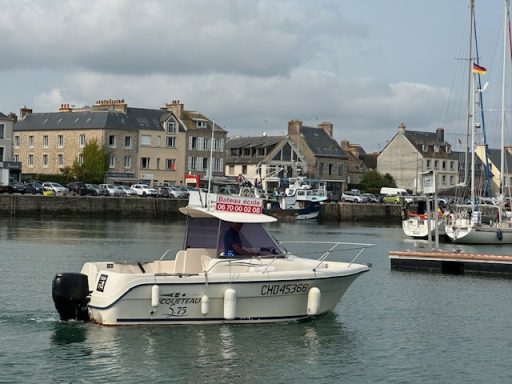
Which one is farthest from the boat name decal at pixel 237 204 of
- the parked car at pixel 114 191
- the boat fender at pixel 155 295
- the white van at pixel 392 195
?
the white van at pixel 392 195

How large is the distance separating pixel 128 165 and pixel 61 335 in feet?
267

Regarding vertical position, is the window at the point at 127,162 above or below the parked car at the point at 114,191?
above

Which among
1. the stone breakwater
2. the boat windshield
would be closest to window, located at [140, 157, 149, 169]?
the stone breakwater

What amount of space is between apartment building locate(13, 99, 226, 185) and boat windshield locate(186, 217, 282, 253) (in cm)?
7607

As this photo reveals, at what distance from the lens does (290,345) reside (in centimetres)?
2180

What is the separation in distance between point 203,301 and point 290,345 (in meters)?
2.23

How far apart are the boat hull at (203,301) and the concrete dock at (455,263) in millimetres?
15383

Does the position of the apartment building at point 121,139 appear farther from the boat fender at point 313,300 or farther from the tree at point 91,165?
the boat fender at point 313,300

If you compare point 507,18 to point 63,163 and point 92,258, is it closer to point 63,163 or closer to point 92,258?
point 92,258

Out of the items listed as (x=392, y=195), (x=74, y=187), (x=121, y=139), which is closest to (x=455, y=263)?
(x=74, y=187)

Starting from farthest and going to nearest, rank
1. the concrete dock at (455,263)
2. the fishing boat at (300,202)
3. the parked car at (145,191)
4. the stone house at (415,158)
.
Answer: the stone house at (415,158)
the fishing boat at (300,202)
the parked car at (145,191)
the concrete dock at (455,263)

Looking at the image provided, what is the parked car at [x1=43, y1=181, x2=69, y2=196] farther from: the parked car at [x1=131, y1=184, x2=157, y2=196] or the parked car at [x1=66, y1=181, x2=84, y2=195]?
the parked car at [x1=131, y1=184, x2=157, y2=196]

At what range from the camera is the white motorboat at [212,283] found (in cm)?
2147

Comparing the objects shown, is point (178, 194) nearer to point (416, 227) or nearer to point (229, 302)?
point (416, 227)
